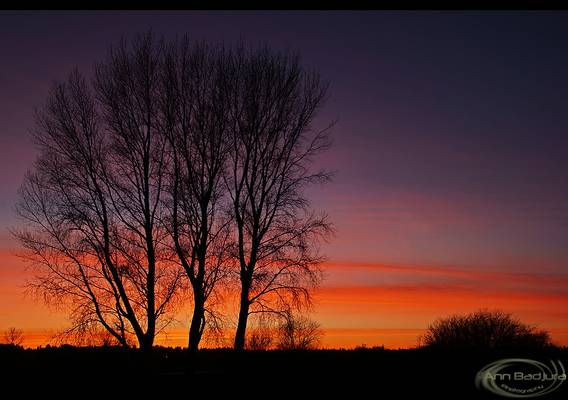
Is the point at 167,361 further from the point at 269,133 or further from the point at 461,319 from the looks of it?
→ the point at 461,319

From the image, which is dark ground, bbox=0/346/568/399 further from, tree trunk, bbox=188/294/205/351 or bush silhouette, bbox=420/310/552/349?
bush silhouette, bbox=420/310/552/349

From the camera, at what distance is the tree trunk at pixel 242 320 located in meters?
24.9

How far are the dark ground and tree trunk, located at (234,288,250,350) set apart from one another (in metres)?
2.95

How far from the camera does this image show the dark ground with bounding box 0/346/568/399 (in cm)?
1758

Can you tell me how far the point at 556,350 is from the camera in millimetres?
19391

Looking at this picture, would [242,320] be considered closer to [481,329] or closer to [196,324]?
[196,324]

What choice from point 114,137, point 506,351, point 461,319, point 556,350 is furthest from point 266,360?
point 461,319

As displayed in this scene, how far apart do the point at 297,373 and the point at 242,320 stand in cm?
586

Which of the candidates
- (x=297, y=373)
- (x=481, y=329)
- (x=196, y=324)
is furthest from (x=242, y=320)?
(x=481, y=329)

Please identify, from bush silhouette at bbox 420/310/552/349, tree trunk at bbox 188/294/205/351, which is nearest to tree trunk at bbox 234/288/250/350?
tree trunk at bbox 188/294/205/351

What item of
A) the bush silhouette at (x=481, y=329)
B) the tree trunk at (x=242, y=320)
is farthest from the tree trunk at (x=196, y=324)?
the bush silhouette at (x=481, y=329)

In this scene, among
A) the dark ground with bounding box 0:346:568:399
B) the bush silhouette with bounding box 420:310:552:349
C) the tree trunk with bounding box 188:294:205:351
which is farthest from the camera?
the bush silhouette with bounding box 420:310:552:349

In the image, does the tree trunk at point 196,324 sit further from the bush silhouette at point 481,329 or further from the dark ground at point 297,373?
the bush silhouette at point 481,329

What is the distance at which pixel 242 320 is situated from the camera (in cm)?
2498
